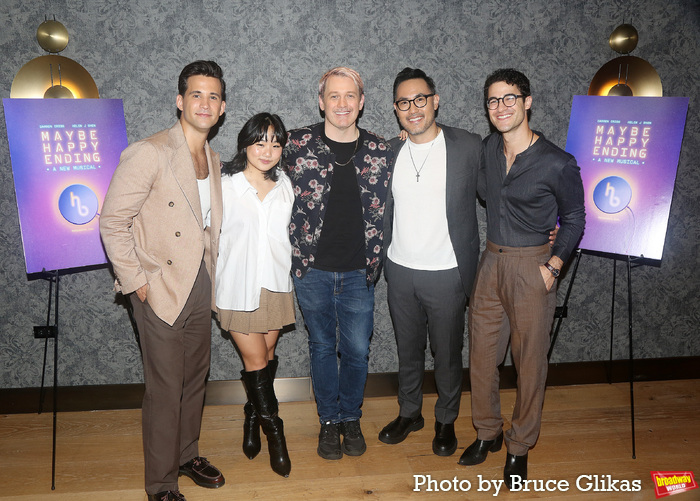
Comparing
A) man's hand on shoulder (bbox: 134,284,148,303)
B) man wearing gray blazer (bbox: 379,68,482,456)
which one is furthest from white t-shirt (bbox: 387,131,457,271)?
man's hand on shoulder (bbox: 134,284,148,303)

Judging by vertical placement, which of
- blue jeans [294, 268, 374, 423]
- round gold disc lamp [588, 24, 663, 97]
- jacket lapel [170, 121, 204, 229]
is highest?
round gold disc lamp [588, 24, 663, 97]

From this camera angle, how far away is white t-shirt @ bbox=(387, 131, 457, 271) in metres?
2.66

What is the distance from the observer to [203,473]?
259cm

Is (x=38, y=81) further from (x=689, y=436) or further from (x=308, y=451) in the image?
(x=689, y=436)

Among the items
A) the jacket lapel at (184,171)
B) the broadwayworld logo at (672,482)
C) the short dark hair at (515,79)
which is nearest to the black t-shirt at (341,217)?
the jacket lapel at (184,171)

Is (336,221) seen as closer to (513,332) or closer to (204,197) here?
(204,197)

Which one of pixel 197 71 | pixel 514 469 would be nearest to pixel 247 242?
pixel 197 71

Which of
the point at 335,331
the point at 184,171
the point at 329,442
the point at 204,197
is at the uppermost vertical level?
the point at 184,171

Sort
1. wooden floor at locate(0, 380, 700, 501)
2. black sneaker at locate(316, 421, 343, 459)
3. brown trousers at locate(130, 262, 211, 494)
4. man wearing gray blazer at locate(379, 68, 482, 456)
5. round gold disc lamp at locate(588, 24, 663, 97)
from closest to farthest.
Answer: brown trousers at locate(130, 262, 211, 494) → wooden floor at locate(0, 380, 700, 501) → man wearing gray blazer at locate(379, 68, 482, 456) → black sneaker at locate(316, 421, 343, 459) → round gold disc lamp at locate(588, 24, 663, 97)

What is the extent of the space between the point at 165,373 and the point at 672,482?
101 inches

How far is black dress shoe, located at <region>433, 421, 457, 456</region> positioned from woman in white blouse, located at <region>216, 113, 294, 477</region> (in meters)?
0.82

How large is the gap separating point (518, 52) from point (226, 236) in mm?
2198

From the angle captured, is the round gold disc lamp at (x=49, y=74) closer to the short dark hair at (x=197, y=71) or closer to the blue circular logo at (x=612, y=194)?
the short dark hair at (x=197, y=71)

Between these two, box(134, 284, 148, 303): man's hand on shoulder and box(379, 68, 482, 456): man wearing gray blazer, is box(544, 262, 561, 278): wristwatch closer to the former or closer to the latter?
box(379, 68, 482, 456): man wearing gray blazer
